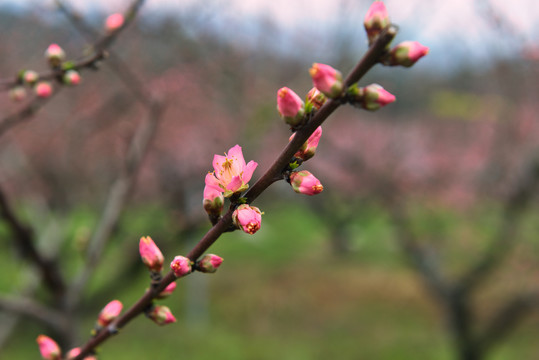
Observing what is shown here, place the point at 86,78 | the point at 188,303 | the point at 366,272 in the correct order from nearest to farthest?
the point at 86,78 → the point at 188,303 → the point at 366,272

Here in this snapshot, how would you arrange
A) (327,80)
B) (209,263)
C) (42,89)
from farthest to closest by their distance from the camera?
(42,89) < (209,263) < (327,80)

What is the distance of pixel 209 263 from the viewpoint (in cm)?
92

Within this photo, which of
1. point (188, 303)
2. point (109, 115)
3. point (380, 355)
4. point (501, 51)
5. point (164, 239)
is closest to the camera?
point (164, 239)

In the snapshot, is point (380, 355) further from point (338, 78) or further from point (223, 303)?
point (338, 78)

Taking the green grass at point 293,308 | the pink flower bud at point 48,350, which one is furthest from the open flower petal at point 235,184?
the green grass at point 293,308

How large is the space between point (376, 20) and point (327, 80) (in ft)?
0.41

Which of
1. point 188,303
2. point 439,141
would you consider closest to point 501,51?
point 188,303

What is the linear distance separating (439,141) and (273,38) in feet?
40.6

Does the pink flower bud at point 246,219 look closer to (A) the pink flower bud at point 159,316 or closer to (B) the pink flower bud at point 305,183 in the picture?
(B) the pink flower bud at point 305,183

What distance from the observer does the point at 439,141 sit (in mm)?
19609

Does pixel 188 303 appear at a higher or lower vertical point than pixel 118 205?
lower

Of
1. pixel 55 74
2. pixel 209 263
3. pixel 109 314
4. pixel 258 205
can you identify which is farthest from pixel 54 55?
pixel 258 205

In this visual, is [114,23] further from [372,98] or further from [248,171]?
[372,98]

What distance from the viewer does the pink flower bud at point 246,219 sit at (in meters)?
0.79
